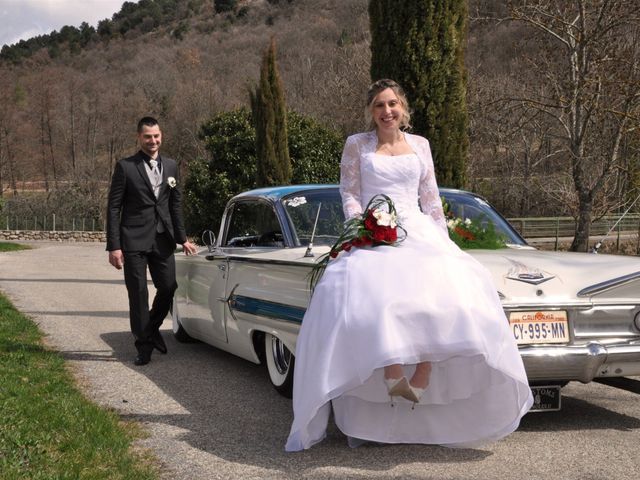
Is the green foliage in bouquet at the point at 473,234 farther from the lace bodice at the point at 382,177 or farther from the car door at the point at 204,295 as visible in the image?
the car door at the point at 204,295

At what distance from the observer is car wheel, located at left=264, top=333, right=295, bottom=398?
19.8 feet

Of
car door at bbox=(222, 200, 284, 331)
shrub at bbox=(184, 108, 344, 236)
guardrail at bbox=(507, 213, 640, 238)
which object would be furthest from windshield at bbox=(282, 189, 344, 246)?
guardrail at bbox=(507, 213, 640, 238)

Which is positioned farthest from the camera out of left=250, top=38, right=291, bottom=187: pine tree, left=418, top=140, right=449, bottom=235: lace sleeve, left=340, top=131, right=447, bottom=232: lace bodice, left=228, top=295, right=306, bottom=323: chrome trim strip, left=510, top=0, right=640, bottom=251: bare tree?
left=250, top=38, right=291, bottom=187: pine tree

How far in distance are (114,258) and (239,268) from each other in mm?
1391

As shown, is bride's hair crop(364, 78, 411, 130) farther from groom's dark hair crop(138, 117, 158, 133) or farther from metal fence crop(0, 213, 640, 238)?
metal fence crop(0, 213, 640, 238)

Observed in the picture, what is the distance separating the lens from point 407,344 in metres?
4.28

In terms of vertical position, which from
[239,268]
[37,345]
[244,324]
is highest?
[239,268]

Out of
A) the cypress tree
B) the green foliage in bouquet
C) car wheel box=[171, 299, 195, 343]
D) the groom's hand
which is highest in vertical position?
the cypress tree

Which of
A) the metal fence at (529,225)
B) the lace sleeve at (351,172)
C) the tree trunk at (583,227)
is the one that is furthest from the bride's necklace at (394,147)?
the metal fence at (529,225)

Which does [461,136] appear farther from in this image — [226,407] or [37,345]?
[226,407]

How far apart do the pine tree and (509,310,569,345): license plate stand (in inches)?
649

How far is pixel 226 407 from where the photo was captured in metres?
5.95

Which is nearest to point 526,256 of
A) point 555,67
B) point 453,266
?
point 453,266

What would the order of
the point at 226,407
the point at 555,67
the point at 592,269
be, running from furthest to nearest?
the point at 555,67 → the point at 226,407 → the point at 592,269
